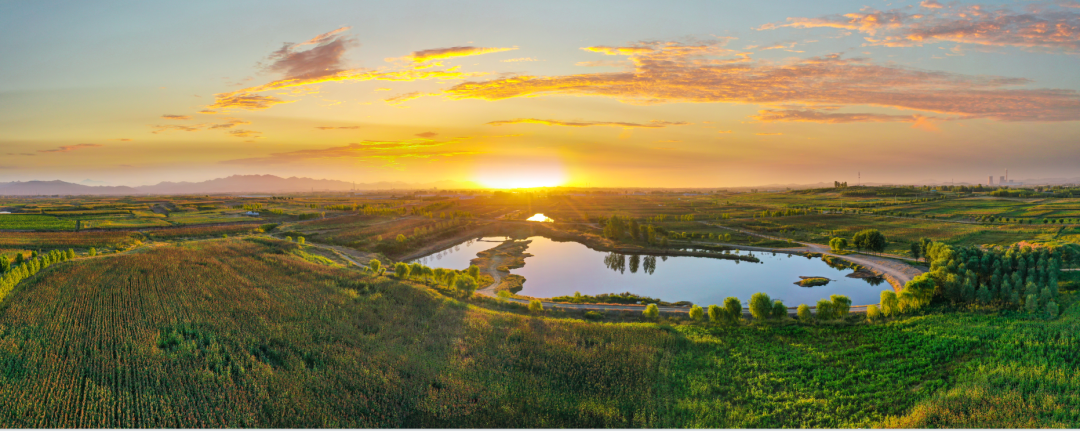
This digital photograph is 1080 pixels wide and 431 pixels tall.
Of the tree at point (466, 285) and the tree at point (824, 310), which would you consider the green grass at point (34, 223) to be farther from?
the tree at point (824, 310)

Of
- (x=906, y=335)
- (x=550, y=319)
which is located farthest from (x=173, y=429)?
(x=906, y=335)

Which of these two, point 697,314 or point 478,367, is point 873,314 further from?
point 478,367

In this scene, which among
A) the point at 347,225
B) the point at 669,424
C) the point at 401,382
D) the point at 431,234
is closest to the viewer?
the point at 669,424

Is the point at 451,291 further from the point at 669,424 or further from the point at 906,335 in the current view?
the point at 906,335

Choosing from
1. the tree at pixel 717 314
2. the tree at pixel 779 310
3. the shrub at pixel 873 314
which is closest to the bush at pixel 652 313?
the tree at pixel 717 314

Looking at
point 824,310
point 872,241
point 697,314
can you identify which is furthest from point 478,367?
point 872,241

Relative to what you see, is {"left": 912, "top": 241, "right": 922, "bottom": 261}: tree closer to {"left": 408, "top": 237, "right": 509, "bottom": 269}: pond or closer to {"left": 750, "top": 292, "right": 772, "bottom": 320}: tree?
{"left": 750, "top": 292, "right": 772, "bottom": 320}: tree

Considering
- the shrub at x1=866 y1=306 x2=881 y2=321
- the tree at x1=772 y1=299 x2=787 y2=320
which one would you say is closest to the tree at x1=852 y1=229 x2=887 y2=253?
the shrub at x1=866 y1=306 x2=881 y2=321
